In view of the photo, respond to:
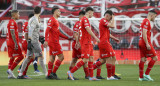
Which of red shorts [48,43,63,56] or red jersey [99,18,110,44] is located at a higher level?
red jersey [99,18,110,44]

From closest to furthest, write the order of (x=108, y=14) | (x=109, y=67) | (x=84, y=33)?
(x=84, y=33)
(x=108, y=14)
(x=109, y=67)

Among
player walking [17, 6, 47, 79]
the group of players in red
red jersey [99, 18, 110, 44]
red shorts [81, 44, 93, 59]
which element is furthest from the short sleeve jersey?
red jersey [99, 18, 110, 44]

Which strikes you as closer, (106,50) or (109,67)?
(106,50)

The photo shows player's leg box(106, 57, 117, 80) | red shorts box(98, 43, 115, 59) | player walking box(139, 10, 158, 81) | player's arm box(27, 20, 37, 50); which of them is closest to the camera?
player walking box(139, 10, 158, 81)

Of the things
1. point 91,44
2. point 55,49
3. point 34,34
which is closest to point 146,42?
point 91,44

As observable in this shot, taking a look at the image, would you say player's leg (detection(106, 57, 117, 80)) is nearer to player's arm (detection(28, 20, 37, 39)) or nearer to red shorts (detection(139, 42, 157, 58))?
red shorts (detection(139, 42, 157, 58))

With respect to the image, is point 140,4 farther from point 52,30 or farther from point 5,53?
point 52,30

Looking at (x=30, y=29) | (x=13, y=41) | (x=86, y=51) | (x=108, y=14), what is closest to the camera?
(x=86, y=51)

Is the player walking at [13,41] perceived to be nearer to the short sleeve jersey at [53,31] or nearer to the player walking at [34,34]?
the player walking at [34,34]

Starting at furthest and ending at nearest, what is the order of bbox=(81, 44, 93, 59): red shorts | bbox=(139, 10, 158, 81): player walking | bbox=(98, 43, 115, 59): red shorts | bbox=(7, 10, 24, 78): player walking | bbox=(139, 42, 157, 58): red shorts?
bbox=(7, 10, 24, 78): player walking < bbox=(98, 43, 115, 59): red shorts < bbox=(139, 42, 157, 58): red shorts < bbox=(139, 10, 158, 81): player walking < bbox=(81, 44, 93, 59): red shorts

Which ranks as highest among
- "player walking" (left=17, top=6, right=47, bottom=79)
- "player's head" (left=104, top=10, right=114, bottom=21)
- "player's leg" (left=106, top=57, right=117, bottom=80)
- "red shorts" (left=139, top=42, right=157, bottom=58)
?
"player's head" (left=104, top=10, right=114, bottom=21)

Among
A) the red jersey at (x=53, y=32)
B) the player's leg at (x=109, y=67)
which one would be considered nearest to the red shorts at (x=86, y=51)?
the player's leg at (x=109, y=67)

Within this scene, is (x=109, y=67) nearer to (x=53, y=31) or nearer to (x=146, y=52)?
(x=146, y=52)

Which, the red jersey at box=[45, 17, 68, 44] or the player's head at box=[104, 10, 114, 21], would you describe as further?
the red jersey at box=[45, 17, 68, 44]
